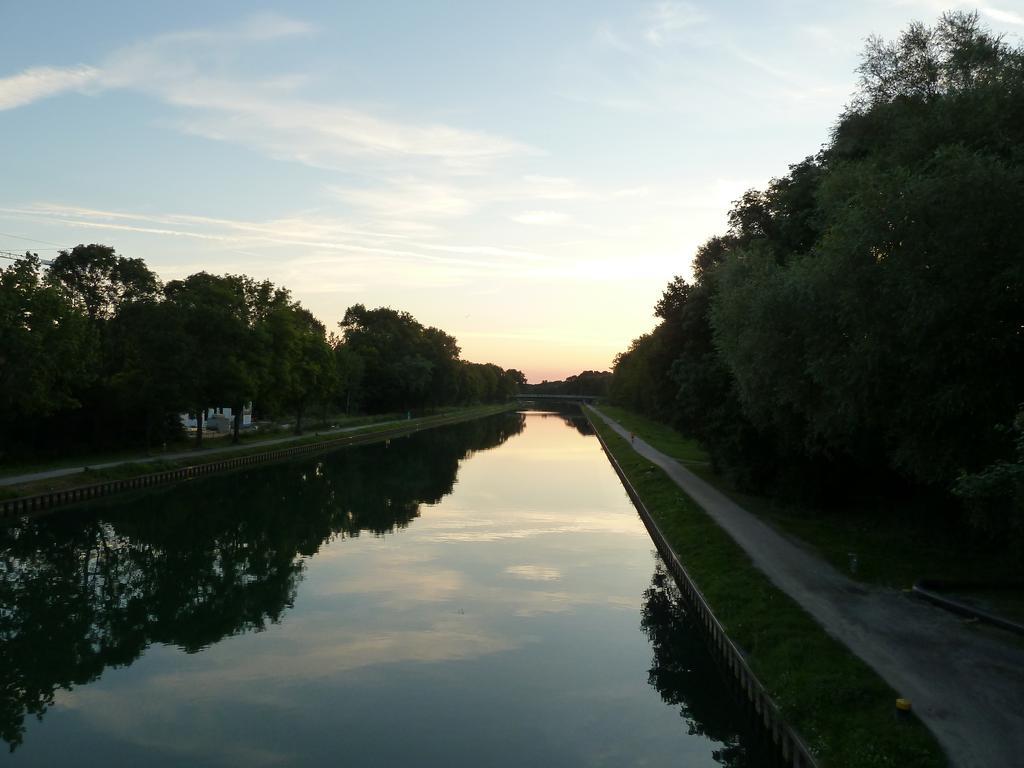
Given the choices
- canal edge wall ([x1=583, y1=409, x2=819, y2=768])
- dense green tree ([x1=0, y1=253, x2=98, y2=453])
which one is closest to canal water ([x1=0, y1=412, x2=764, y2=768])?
canal edge wall ([x1=583, y1=409, x2=819, y2=768])

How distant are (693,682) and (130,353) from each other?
4068cm

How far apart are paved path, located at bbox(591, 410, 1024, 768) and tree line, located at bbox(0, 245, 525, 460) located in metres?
30.9

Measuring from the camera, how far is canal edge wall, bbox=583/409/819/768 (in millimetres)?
11453

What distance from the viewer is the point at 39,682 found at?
51.0 feet

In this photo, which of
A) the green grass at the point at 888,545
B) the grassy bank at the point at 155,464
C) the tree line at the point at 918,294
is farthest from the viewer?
the grassy bank at the point at 155,464

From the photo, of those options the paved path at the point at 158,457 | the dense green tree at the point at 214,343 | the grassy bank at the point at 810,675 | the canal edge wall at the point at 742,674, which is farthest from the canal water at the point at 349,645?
the dense green tree at the point at 214,343

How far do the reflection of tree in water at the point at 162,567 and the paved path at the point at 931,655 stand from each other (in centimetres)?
1248

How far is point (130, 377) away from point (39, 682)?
32910 millimetres

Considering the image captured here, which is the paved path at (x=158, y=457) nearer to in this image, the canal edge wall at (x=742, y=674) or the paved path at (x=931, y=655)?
the canal edge wall at (x=742, y=674)

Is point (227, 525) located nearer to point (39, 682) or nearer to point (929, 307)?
point (39, 682)

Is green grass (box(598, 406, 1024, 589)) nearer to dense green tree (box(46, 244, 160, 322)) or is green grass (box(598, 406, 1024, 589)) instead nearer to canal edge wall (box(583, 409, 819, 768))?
canal edge wall (box(583, 409, 819, 768))

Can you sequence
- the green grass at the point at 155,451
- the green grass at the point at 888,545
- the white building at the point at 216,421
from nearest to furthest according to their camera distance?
the green grass at the point at 888,545 → the green grass at the point at 155,451 → the white building at the point at 216,421

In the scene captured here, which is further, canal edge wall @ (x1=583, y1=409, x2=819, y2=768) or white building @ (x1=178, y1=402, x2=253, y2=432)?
white building @ (x1=178, y1=402, x2=253, y2=432)

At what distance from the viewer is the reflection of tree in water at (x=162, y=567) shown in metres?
17.2
